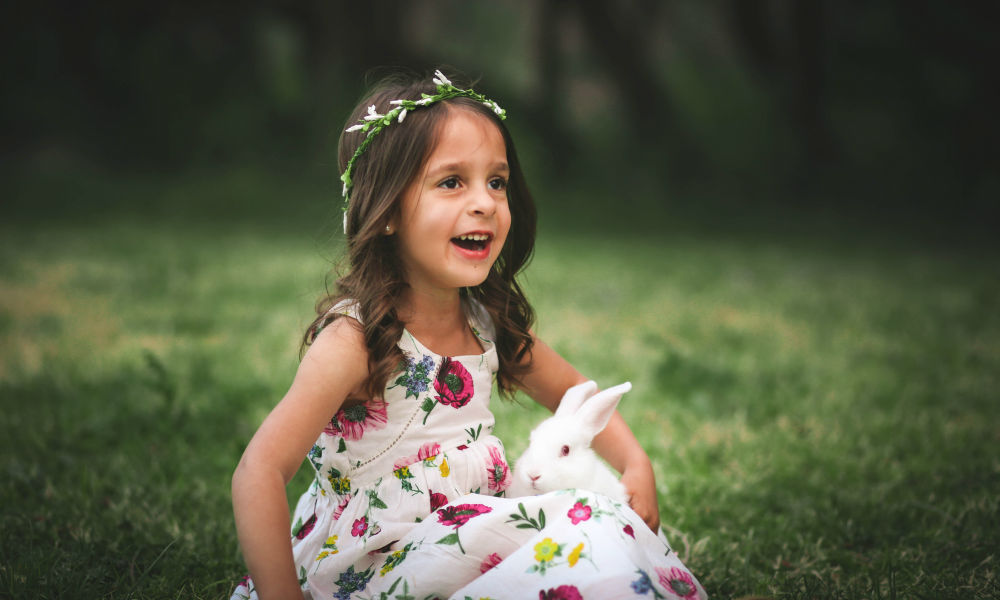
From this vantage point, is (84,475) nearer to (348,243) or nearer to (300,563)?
(300,563)

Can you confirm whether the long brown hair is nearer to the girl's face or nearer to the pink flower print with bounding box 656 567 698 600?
the girl's face

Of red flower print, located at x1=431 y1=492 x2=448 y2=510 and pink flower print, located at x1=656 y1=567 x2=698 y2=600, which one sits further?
red flower print, located at x1=431 y1=492 x2=448 y2=510

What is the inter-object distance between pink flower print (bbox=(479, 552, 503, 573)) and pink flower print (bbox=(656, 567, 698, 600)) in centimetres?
35

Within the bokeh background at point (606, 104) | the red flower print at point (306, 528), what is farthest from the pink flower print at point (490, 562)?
the bokeh background at point (606, 104)

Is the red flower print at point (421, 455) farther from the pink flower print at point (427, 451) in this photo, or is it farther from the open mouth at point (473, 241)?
the open mouth at point (473, 241)

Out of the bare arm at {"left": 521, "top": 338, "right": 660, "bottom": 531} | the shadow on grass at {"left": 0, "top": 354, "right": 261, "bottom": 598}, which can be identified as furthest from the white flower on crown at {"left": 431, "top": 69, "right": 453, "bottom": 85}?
the shadow on grass at {"left": 0, "top": 354, "right": 261, "bottom": 598}

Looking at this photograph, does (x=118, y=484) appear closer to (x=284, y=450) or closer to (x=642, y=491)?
(x=284, y=450)

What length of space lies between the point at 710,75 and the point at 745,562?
12.8 meters

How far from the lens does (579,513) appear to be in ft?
5.94

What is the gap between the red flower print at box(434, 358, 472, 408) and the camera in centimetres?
213

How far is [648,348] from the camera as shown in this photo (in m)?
4.76

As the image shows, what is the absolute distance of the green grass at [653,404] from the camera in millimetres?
2492

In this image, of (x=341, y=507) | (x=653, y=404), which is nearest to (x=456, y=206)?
(x=341, y=507)

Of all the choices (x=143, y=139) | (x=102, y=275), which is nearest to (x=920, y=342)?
(x=102, y=275)
